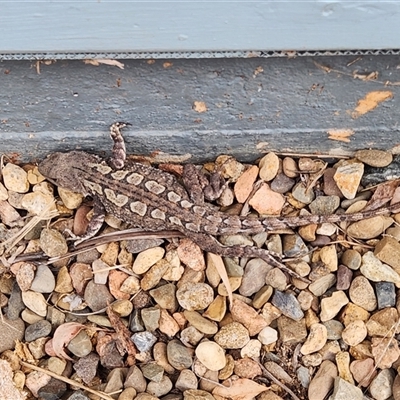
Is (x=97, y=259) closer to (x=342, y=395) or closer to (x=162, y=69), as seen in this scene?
(x=162, y=69)

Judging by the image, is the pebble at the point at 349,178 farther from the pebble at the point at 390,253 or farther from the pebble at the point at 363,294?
the pebble at the point at 363,294

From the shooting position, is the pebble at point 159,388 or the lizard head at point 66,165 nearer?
the pebble at point 159,388

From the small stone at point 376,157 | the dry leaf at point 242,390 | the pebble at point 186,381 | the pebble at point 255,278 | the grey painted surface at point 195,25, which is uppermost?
the grey painted surface at point 195,25

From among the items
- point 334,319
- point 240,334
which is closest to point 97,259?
point 240,334

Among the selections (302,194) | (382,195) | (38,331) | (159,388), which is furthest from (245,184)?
(38,331)

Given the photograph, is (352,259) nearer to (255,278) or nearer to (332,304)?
(332,304)

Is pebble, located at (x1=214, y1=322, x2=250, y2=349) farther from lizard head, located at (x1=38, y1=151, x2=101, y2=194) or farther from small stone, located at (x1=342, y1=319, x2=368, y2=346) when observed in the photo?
lizard head, located at (x1=38, y1=151, x2=101, y2=194)

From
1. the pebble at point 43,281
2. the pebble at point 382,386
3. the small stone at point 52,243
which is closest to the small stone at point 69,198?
the small stone at point 52,243
